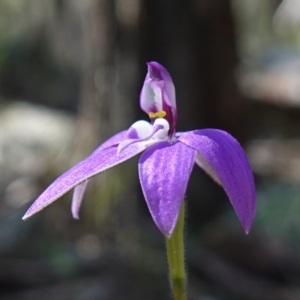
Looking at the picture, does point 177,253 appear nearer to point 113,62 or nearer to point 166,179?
point 166,179

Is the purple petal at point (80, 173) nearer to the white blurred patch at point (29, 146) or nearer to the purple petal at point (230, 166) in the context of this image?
the purple petal at point (230, 166)

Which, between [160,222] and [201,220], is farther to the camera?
[201,220]

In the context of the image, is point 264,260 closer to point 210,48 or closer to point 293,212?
point 293,212

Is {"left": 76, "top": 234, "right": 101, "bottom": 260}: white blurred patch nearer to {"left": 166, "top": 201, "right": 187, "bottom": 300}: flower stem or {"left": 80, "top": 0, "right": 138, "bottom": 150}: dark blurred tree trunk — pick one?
{"left": 80, "top": 0, "right": 138, "bottom": 150}: dark blurred tree trunk

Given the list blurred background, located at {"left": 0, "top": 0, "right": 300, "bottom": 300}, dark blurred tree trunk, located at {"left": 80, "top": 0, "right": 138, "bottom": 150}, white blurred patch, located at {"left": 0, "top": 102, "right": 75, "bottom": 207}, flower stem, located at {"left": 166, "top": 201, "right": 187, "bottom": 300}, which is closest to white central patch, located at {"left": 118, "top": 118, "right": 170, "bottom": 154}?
flower stem, located at {"left": 166, "top": 201, "right": 187, "bottom": 300}

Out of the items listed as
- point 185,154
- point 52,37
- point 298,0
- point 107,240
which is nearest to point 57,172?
point 107,240

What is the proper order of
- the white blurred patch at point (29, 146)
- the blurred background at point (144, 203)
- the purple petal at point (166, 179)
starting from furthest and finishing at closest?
1. the white blurred patch at point (29, 146)
2. the blurred background at point (144, 203)
3. the purple petal at point (166, 179)

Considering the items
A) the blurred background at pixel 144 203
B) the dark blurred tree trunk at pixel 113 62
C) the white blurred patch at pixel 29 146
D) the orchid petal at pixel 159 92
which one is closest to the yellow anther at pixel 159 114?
the orchid petal at pixel 159 92
